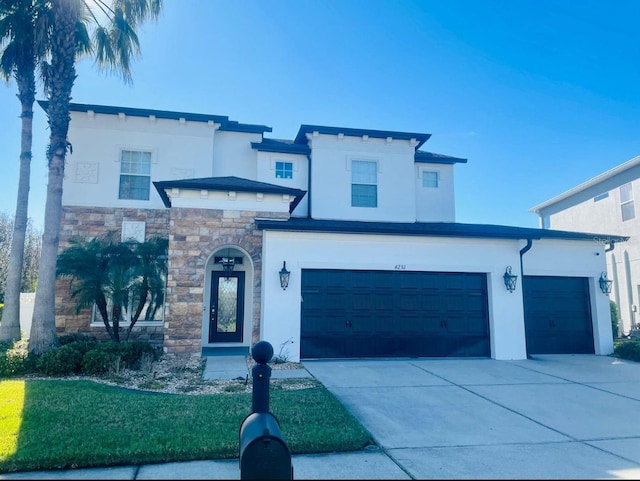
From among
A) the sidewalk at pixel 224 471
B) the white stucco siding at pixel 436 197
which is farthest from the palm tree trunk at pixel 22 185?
the white stucco siding at pixel 436 197

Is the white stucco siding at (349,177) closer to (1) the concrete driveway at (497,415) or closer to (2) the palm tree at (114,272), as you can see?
(2) the palm tree at (114,272)

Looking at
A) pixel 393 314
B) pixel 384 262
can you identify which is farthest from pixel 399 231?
pixel 393 314

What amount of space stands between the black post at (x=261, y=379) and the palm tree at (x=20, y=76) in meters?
11.2

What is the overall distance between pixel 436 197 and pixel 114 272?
11707 mm

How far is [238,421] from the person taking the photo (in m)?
4.97

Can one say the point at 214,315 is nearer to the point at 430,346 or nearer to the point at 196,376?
the point at 196,376

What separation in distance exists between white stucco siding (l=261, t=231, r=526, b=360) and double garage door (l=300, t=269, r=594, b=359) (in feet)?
0.78

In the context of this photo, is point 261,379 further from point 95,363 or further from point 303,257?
point 303,257

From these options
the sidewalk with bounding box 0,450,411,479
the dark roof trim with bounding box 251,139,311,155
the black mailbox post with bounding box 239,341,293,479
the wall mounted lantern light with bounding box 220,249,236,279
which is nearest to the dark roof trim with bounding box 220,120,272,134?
the dark roof trim with bounding box 251,139,311,155

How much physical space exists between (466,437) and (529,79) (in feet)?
42.1

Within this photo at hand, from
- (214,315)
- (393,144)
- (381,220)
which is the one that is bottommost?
(214,315)

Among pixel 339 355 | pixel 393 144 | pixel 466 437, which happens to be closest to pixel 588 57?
pixel 393 144

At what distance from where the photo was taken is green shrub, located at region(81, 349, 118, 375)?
25.7 feet

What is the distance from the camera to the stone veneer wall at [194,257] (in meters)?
10.2
